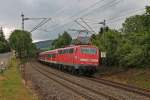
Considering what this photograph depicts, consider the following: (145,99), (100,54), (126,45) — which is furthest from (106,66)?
(145,99)

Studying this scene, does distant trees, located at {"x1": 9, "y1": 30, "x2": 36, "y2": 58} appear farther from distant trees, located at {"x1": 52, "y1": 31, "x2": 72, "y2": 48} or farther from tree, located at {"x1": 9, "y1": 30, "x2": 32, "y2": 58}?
distant trees, located at {"x1": 52, "y1": 31, "x2": 72, "y2": 48}

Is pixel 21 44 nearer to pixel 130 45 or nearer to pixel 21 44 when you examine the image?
pixel 21 44

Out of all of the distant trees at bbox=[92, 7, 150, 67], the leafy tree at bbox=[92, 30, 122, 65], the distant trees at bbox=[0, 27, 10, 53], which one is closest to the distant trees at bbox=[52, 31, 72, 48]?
the distant trees at bbox=[0, 27, 10, 53]

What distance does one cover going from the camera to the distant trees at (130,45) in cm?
3381

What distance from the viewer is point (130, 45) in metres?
38.2

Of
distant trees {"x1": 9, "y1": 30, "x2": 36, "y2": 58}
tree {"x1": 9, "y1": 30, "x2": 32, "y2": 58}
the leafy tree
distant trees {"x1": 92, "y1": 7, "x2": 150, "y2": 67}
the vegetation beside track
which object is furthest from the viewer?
distant trees {"x1": 9, "y1": 30, "x2": 36, "y2": 58}

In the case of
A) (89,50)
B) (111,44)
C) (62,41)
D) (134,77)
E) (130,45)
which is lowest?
(134,77)

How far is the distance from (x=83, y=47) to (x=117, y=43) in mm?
4584

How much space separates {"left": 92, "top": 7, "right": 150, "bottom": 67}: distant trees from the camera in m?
33.8

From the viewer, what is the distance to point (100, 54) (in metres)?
42.3

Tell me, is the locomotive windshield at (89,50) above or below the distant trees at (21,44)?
below


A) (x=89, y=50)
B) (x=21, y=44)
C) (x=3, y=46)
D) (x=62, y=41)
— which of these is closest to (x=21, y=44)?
(x=21, y=44)

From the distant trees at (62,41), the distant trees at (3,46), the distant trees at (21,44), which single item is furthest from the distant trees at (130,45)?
the distant trees at (3,46)

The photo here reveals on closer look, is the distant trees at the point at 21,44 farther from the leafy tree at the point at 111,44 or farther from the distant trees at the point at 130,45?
the distant trees at the point at 130,45
